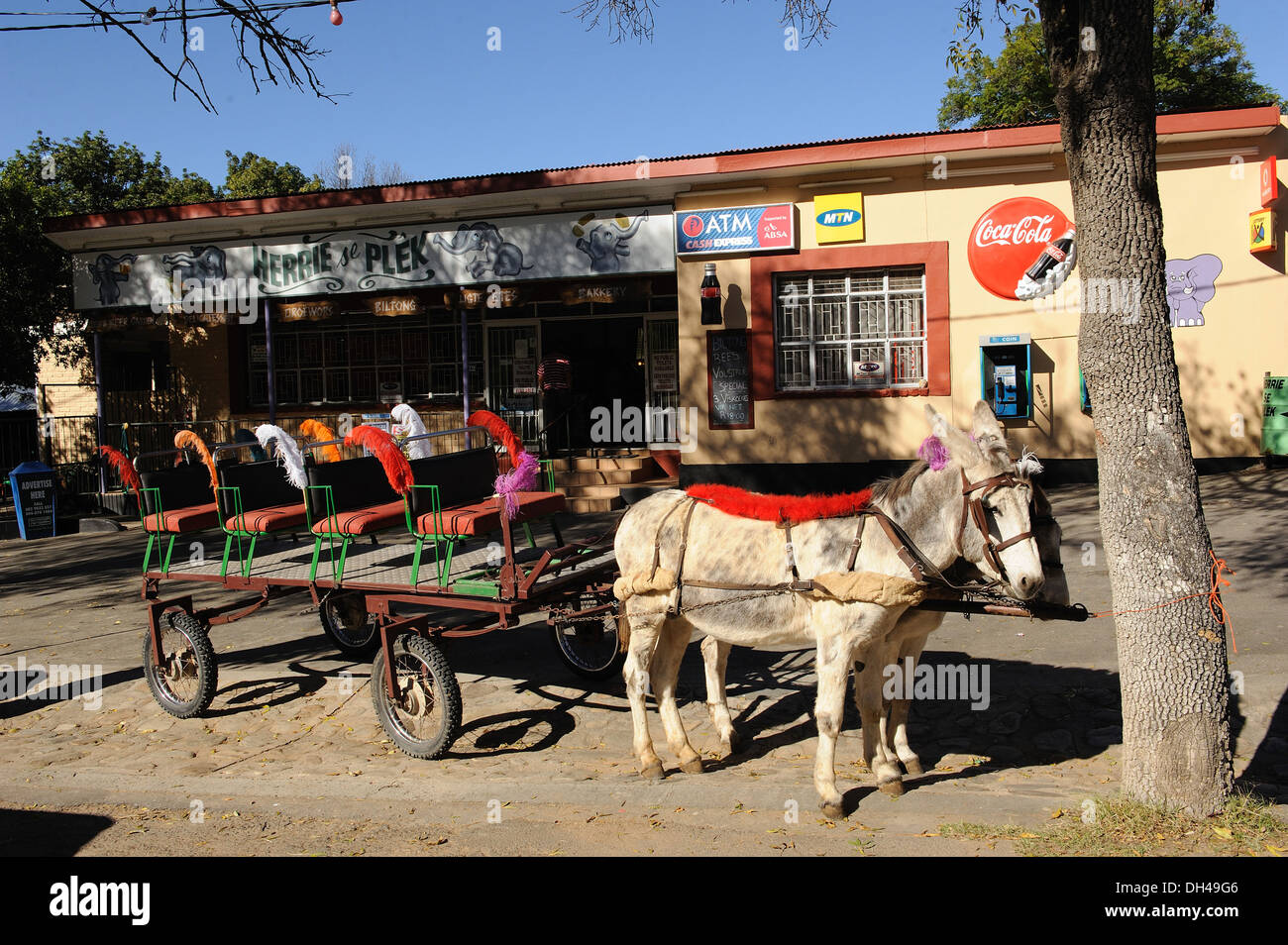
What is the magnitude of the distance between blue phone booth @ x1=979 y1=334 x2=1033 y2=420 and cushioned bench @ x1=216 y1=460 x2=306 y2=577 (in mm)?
10249

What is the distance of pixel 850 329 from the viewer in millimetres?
15141

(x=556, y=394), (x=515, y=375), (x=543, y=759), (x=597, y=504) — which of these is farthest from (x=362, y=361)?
(x=543, y=759)

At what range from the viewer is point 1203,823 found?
173 inches

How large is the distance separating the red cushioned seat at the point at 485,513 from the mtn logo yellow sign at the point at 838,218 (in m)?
9.33

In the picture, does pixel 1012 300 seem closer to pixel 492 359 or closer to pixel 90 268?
pixel 492 359

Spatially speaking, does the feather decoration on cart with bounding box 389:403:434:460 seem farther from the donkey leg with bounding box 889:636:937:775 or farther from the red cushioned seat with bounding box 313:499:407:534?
the donkey leg with bounding box 889:636:937:775

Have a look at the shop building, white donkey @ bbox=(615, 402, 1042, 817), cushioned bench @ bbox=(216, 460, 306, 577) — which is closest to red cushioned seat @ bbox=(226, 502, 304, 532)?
cushioned bench @ bbox=(216, 460, 306, 577)

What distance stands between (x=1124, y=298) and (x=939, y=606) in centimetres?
177

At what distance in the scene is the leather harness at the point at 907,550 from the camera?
15.2 feet

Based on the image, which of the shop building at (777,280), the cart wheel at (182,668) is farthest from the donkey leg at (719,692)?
the shop building at (777,280)

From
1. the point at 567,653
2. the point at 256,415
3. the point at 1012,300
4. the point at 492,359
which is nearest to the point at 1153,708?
the point at 567,653

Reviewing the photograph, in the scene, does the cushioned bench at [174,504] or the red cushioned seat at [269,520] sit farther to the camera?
the cushioned bench at [174,504]

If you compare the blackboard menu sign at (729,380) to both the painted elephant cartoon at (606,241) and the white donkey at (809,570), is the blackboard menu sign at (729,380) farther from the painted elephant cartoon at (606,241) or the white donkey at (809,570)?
the white donkey at (809,570)

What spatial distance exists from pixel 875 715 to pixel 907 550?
106cm
